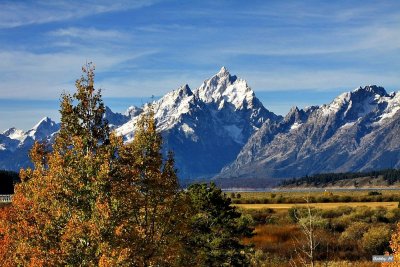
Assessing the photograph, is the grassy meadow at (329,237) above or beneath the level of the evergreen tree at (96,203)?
beneath

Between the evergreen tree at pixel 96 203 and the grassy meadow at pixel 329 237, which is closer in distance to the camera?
the evergreen tree at pixel 96 203

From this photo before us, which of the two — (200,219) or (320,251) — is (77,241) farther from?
(320,251)

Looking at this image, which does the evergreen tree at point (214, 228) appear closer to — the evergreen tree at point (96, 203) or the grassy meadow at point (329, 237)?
the grassy meadow at point (329, 237)

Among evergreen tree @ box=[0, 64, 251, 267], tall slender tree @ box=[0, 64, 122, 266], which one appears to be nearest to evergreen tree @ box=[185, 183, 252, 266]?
evergreen tree @ box=[0, 64, 251, 267]

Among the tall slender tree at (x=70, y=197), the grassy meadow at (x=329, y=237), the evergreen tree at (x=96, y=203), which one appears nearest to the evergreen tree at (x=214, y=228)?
the grassy meadow at (x=329, y=237)

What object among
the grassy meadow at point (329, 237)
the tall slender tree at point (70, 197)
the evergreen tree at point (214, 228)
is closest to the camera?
the tall slender tree at point (70, 197)

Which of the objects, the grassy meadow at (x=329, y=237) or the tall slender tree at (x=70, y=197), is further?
the grassy meadow at (x=329, y=237)

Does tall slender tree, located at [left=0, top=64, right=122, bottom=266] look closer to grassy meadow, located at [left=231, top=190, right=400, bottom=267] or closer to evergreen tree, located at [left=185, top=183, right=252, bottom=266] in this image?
evergreen tree, located at [left=185, top=183, right=252, bottom=266]

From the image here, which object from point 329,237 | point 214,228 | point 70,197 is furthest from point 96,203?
point 329,237

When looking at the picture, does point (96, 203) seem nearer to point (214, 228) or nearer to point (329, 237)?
point (214, 228)

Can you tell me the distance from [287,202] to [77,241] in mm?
110913

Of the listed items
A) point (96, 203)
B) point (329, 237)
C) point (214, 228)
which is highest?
point (96, 203)

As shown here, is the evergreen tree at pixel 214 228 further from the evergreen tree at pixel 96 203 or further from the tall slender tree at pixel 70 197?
the tall slender tree at pixel 70 197

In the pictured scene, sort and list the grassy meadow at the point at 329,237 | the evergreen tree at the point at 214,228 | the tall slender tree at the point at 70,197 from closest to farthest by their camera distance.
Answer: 1. the tall slender tree at the point at 70,197
2. the evergreen tree at the point at 214,228
3. the grassy meadow at the point at 329,237
